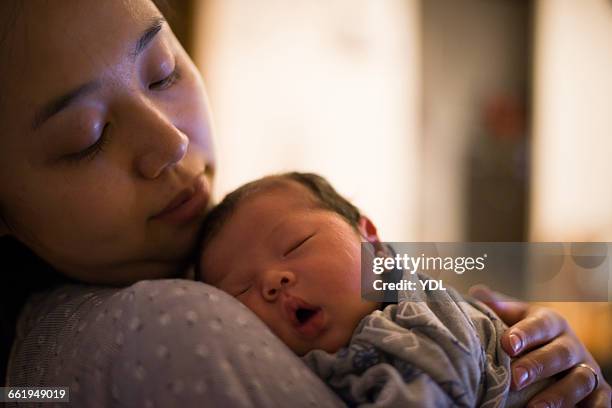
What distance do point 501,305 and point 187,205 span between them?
0.54 m

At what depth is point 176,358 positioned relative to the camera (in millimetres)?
524

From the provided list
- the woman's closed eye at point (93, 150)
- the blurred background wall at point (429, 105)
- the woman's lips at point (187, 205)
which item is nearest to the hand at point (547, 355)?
the woman's lips at point (187, 205)

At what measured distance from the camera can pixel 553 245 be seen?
3.00ft

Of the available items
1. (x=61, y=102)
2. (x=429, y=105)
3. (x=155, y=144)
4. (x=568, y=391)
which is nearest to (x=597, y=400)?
(x=568, y=391)

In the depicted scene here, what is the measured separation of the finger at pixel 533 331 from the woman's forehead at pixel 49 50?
25.5 inches

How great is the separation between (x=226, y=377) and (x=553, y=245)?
0.66 meters

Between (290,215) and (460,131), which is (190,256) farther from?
(460,131)

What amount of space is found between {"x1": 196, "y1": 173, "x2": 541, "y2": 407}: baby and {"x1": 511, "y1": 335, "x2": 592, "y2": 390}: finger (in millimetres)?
A: 23

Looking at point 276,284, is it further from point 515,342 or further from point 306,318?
point 515,342

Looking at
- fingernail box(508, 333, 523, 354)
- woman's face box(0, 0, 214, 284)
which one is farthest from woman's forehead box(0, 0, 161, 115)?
Result: fingernail box(508, 333, 523, 354)

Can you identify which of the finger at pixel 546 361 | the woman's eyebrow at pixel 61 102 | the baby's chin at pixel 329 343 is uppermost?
the woman's eyebrow at pixel 61 102

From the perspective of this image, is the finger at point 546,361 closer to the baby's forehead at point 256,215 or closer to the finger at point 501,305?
the finger at point 501,305

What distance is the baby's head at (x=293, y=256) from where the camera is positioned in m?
0.66

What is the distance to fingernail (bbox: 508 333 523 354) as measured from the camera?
2.21ft
